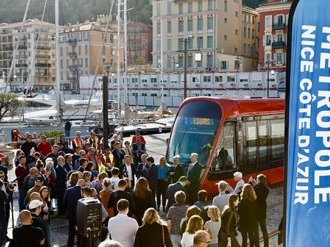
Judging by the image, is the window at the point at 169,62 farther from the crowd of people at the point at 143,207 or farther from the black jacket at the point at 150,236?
the black jacket at the point at 150,236

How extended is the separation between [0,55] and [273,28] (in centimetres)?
8544

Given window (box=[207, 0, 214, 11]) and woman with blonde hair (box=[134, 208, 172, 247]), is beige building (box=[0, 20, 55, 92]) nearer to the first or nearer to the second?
window (box=[207, 0, 214, 11])

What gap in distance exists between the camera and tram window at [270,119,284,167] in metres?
17.0

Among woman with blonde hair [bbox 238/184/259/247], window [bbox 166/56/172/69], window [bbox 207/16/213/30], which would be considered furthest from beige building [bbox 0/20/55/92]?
woman with blonde hair [bbox 238/184/259/247]

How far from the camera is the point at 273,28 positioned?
216 ft

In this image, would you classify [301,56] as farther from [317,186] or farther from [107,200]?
[107,200]

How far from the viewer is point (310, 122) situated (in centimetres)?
496

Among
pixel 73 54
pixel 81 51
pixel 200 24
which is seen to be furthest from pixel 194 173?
pixel 73 54

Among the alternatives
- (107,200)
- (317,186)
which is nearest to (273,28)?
(107,200)

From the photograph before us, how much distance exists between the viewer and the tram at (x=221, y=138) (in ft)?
47.8

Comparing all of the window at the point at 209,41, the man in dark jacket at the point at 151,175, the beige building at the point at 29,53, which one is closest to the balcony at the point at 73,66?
the beige building at the point at 29,53

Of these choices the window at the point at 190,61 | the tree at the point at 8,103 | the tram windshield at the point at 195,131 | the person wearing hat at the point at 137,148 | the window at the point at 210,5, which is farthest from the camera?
the window at the point at 190,61

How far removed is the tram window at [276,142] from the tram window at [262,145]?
402 mm

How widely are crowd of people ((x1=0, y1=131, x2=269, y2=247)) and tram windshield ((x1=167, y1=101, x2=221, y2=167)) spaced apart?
90 centimetres
